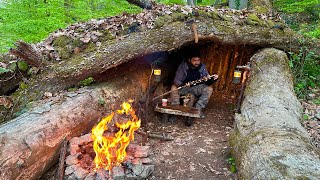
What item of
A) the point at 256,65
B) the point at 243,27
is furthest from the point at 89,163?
the point at 243,27

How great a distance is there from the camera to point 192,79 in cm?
663

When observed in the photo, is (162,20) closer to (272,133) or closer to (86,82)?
(86,82)

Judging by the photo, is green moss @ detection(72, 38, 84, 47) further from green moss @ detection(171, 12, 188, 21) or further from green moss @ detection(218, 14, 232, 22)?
green moss @ detection(218, 14, 232, 22)

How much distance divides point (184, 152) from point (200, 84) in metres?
2.29

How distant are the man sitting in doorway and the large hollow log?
1.13 meters

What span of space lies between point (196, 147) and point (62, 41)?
10.4 ft

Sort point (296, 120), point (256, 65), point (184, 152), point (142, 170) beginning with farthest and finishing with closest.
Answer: point (256, 65), point (184, 152), point (296, 120), point (142, 170)

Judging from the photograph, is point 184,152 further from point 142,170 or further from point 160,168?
point 142,170

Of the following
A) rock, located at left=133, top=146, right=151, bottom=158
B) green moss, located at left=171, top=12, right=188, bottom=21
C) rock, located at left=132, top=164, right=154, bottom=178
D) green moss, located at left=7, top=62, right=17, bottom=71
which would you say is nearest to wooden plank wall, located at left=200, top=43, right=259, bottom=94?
green moss, located at left=171, top=12, right=188, bottom=21

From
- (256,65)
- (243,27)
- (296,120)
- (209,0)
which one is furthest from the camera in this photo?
(209,0)

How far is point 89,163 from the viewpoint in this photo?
145 inches

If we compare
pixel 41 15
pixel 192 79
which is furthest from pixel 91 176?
pixel 41 15

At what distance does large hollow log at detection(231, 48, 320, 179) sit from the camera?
2867 mm

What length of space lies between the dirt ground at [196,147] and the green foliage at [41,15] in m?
3.88
